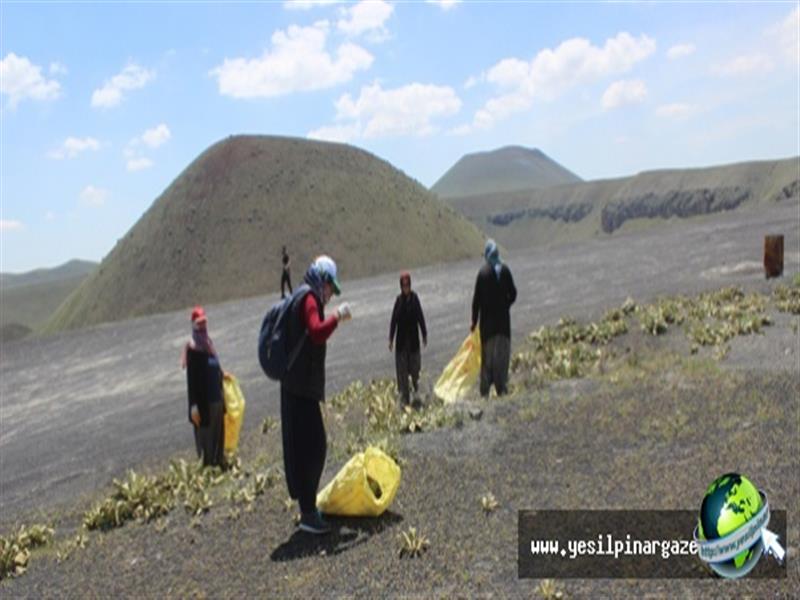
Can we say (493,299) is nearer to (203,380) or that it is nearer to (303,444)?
(203,380)

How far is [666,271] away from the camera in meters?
23.3

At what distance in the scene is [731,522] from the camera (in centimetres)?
386

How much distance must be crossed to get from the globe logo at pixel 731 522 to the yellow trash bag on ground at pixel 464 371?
637 centimetres

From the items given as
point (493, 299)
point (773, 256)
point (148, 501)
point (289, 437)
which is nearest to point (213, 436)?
point (148, 501)

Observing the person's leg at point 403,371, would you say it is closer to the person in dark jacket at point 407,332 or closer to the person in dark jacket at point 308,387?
the person in dark jacket at point 407,332

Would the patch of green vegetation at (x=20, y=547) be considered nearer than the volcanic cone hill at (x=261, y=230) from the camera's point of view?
Yes

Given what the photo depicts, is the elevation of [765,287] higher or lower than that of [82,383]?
higher

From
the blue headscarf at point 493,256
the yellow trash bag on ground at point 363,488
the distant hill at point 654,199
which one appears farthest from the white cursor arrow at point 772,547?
the distant hill at point 654,199

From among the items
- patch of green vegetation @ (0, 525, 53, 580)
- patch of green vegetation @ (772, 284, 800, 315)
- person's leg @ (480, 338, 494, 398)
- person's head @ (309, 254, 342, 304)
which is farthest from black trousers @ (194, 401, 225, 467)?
patch of green vegetation @ (772, 284, 800, 315)

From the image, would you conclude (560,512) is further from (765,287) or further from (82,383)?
(82,383)

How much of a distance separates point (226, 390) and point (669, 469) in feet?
18.1

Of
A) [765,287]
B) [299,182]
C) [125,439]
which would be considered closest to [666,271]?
[765,287]

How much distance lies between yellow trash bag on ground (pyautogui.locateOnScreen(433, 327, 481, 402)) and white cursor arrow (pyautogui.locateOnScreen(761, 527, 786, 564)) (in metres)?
5.82

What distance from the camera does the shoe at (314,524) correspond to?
20.4ft
